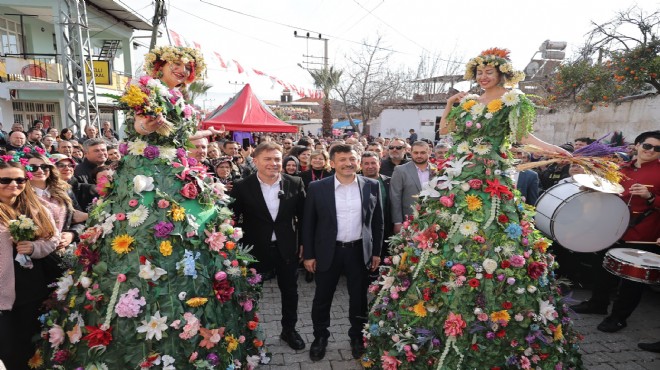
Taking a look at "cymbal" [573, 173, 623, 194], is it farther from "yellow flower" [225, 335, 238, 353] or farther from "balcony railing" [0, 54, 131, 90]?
"balcony railing" [0, 54, 131, 90]

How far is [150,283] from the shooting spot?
266cm

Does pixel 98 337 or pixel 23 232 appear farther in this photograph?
pixel 23 232

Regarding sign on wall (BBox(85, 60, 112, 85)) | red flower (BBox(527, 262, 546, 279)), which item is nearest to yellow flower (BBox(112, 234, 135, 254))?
red flower (BBox(527, 262, 546, 279))

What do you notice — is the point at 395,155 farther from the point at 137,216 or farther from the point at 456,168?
the point at 137,216

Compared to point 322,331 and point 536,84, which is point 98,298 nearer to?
point 322,331

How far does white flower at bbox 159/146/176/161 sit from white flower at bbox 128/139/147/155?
0.41 feet

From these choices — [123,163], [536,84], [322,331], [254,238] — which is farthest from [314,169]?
[536,84]

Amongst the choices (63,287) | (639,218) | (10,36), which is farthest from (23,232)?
(10,36)

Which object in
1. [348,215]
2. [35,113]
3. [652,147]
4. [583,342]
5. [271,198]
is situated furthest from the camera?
[35,113]

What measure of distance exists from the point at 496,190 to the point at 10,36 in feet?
75.3

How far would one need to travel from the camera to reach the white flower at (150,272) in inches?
103

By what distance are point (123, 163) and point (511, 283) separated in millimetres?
3101

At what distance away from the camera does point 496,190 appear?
121 inches

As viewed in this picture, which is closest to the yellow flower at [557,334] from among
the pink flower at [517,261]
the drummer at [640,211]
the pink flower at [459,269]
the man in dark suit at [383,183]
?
the pink flower at [517,261]
